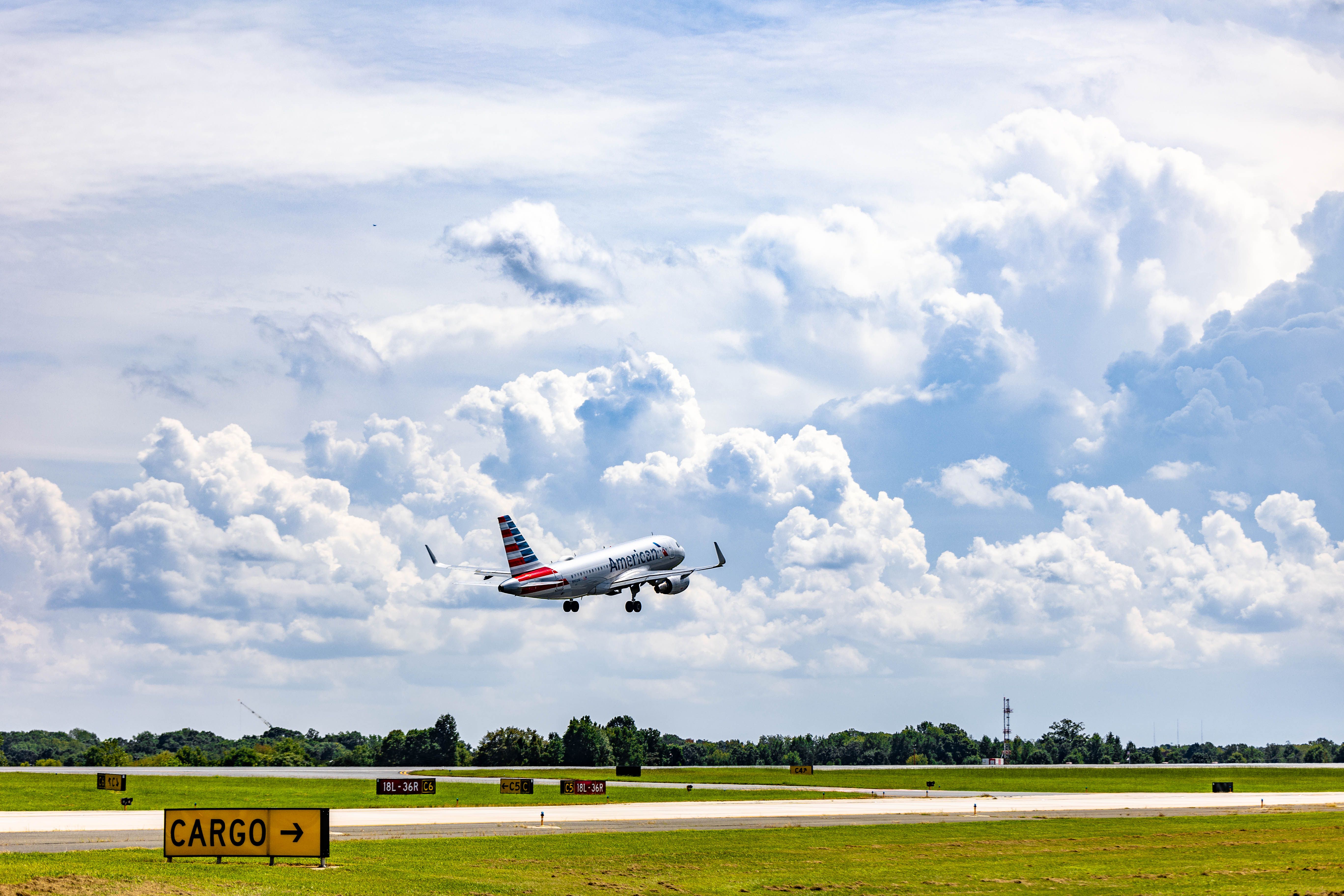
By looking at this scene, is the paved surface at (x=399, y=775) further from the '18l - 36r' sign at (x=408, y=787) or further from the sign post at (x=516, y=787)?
the '18l - 36r' sign at (x=408, y=787)

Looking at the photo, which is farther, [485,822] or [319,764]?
[319,764]

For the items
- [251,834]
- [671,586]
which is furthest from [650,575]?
[251,834]

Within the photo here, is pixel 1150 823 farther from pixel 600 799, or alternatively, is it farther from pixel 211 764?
pixel 211 764

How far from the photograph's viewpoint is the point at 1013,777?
156 metres

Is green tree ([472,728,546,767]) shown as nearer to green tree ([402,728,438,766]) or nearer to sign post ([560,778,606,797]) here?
green tree ([402,728,438,766])

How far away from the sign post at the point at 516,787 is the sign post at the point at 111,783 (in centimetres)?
2711

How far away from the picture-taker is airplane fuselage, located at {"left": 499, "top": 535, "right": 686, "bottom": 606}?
3794 inches

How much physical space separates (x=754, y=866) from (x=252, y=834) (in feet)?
69.6

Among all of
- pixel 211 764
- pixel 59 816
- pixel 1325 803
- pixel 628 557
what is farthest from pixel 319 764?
pixel 1325 803

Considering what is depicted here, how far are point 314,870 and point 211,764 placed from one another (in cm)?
14462

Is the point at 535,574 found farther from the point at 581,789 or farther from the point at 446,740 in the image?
the point at 446,740

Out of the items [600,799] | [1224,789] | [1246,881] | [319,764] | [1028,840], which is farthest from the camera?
[319,764]

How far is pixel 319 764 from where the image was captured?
637 ft

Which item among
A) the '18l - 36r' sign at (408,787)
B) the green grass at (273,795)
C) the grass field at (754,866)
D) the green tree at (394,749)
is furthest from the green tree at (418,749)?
the grass field at (754,866)
